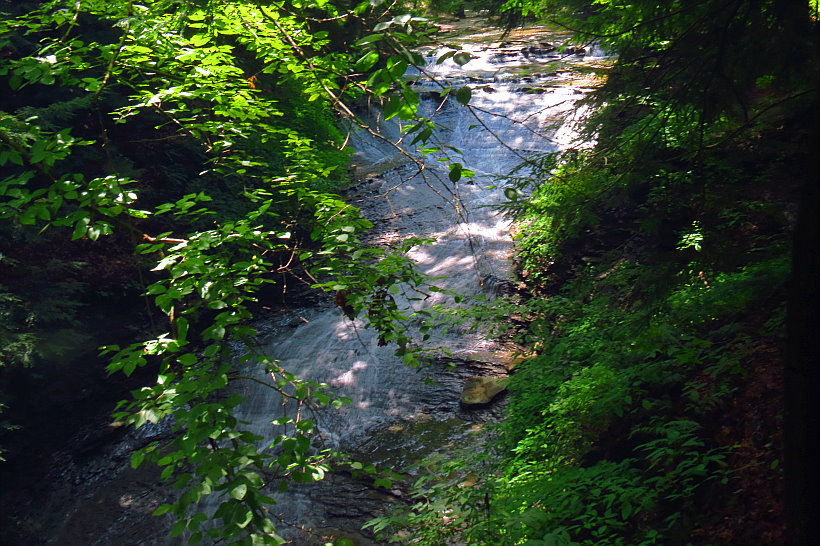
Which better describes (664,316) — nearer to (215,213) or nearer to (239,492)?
(215,213)

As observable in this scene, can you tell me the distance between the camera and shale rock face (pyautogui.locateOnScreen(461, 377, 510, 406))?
6.86m

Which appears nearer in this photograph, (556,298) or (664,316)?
(664,316)

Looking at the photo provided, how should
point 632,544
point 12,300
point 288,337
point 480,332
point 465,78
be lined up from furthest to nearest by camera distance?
point 465,78 → point 288,337 → point 480,332 → point 12,300 → point 632,544

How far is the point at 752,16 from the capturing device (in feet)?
8.64

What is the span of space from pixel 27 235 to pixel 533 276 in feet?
22.9

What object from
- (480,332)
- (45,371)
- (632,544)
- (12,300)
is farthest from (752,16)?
(45,371)

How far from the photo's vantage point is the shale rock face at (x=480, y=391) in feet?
22.5

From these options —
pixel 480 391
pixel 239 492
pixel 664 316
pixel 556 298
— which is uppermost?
pixel 239 492

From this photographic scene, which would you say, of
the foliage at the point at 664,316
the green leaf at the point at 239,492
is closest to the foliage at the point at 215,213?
the green leaf at the point at 239,492

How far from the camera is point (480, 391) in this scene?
22.9 feet

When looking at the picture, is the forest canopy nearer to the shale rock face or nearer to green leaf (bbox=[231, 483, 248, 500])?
green leaf (bbox=[231, 483, 248, 500])

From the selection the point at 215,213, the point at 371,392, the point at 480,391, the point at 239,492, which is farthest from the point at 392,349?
the point at 239,492

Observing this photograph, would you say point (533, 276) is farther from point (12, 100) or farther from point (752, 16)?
point (12, 100)

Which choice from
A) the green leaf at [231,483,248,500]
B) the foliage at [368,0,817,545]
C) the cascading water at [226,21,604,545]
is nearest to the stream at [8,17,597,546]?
the cascading water at [226,21,604,545]
